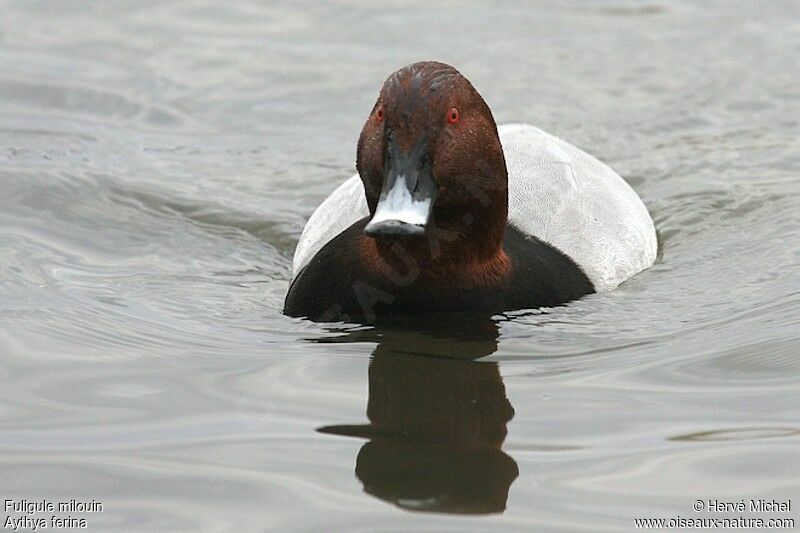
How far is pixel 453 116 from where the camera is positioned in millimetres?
5734

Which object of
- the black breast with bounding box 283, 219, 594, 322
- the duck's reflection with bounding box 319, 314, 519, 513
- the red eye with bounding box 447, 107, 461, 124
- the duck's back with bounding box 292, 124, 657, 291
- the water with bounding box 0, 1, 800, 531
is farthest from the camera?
the duck's back with bounding box 292, 124, 657, 291

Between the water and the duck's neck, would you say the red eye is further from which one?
the water

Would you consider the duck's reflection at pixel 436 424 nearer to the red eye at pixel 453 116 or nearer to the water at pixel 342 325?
the water at pixel 342 325

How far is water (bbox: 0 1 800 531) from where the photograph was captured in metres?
4.50

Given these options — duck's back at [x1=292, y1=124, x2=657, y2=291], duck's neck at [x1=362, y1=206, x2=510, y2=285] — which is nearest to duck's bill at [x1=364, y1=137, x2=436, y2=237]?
duck's neck at [x1=362, y1=206, x2=510, y2=285]

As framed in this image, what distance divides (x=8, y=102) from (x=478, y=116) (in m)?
5.28

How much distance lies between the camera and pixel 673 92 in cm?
1048

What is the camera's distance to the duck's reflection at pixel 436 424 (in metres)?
4.39

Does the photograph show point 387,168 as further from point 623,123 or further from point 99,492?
point 623,123

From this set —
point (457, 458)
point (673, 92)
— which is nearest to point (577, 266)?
point (457, 458)

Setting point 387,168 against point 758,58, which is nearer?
point 387,168

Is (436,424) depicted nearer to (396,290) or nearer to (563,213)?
(396,290)

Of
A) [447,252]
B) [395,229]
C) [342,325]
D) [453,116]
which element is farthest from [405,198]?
[342,325]

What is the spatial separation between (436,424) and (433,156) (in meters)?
1.15
